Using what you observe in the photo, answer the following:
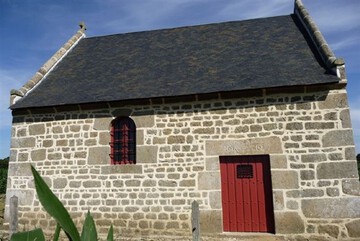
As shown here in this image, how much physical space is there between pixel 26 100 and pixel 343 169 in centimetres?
893

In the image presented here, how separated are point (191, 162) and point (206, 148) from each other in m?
0.53

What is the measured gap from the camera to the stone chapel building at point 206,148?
7352 millimetres

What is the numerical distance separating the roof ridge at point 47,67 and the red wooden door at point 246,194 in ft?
21.3

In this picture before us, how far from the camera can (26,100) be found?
9422 mm

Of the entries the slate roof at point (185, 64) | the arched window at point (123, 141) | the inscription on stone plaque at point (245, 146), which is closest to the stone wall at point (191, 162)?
the inscription on stone plaque at point (245, 146)

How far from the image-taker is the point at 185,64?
9.91 m

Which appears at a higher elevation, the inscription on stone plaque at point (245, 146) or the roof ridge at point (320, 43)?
the roof ridge at point (320, 43)

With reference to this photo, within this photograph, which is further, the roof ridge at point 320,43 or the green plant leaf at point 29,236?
the roof ridge at point 320,43

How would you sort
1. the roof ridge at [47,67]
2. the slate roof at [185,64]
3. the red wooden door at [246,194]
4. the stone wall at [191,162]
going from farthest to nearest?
1. the roof ridge at [47,67]
2. the slate roof at [185,64]
3. the red wooden door at [246,194]
4. the stone wall at [191,162]

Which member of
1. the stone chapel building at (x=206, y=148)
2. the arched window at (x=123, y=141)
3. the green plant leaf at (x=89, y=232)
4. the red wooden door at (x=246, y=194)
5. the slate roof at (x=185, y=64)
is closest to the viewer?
the green plant leaf at (x=89, y=232)

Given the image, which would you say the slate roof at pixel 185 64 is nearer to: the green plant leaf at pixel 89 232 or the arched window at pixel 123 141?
the arched window at pixel 123 141

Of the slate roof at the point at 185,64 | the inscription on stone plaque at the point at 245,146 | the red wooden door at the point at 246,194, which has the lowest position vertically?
the red wooden door at the point at 246,194

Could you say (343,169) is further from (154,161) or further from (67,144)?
(67,144)

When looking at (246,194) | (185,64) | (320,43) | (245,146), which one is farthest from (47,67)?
(320,43)
